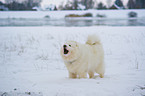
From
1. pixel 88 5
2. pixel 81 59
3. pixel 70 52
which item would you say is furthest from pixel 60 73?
pixel 88 5

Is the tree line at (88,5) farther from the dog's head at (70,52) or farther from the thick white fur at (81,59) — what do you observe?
the dog's head at (70,52)

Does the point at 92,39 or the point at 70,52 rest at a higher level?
the point at 92,39

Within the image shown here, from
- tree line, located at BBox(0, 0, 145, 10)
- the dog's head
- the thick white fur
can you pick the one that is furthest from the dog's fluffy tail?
tree line, located at BBox(0, 0, 145, 10)

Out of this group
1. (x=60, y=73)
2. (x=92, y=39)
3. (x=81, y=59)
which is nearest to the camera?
(x=81, y=59)

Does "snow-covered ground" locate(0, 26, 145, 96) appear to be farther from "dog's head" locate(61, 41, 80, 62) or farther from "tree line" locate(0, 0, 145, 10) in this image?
"tree line" locate(0, 0, 145, 10)

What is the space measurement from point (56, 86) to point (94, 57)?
4.20 feet

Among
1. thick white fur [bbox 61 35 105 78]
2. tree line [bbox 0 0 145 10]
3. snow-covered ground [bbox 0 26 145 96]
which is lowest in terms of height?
snow-covered ground [bbox 0 26 145 96]

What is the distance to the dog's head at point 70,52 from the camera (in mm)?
3123

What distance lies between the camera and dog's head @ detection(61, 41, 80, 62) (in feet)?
10.2

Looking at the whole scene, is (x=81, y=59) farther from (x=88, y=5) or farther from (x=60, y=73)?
(x=88, y=5)

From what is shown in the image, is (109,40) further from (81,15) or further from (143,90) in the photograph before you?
(81,15)

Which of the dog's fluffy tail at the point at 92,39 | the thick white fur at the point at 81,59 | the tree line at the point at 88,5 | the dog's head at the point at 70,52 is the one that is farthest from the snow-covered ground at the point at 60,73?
the tree line at the point at 88,5

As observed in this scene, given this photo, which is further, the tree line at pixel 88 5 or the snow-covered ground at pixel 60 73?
the tree line at pixel 88 5

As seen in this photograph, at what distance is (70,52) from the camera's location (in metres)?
3.15
